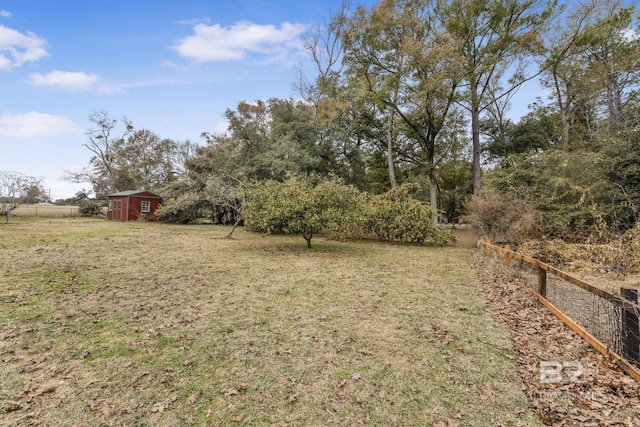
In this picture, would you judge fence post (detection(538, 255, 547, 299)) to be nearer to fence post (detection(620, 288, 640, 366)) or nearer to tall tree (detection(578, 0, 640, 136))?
fence post (detection(620, 288, 640, 366))

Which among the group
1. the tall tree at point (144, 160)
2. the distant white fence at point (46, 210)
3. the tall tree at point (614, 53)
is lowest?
the distant white fence at point (46, 210)

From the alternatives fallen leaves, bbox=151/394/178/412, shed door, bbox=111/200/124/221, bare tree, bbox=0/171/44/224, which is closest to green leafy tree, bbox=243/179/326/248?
fallen leaves, bbox=151/394/178/412

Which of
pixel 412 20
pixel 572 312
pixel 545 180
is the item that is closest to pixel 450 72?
pixel 412 20

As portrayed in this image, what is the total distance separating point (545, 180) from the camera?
11320mm

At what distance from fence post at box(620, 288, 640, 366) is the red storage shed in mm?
Result: 25153

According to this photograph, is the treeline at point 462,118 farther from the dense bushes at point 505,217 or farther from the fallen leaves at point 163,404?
the fallen leaves at point 163,404

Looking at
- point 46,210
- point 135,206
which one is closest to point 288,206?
point 135,206

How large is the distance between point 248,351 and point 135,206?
2375 cm

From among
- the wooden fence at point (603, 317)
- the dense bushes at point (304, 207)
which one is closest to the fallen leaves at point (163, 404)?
the wooden fence at point (603, 317)

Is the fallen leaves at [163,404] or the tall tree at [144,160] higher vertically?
the tall tree at [144,160]

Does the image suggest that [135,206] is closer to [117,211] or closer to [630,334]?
[117,211]

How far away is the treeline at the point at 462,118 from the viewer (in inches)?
412

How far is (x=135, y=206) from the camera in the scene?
22.9 metres

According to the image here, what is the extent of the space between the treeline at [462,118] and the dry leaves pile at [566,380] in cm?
660
